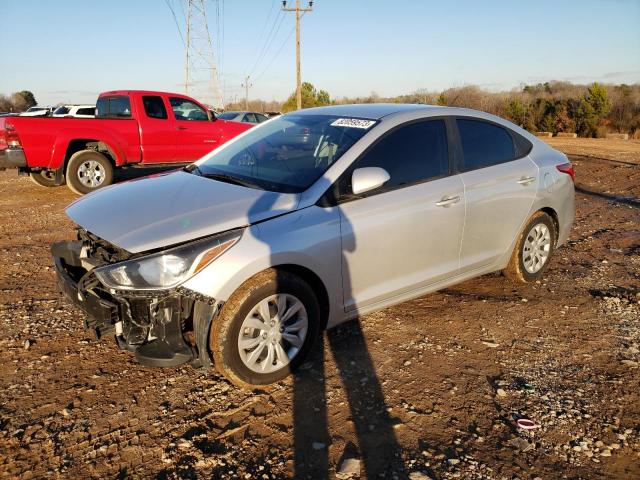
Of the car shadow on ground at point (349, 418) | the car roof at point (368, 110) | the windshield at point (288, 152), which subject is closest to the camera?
the car shadow on ground at point (349, 418)

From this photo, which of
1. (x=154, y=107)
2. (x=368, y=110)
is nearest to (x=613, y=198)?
(x=368, y=110)

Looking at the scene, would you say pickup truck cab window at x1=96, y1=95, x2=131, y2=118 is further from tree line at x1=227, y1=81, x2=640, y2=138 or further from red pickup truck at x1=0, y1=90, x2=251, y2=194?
tree line at x1=227, y1=81, x2=640, y2=138

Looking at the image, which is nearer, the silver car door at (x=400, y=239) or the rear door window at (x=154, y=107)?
the silver car door at (x=400, y=239)

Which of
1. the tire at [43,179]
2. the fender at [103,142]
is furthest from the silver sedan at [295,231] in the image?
the tire at [43,179]

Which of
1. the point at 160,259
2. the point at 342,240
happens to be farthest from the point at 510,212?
the point at 160,259

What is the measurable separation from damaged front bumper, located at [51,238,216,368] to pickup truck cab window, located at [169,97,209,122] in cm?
841

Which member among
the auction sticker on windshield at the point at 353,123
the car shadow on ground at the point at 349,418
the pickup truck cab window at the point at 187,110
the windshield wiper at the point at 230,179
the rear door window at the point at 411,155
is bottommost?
the car shadow on ground at the point at 349,418

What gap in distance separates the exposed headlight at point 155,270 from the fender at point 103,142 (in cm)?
734

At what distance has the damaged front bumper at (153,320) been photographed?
2.89 meters

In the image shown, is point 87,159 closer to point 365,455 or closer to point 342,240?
point 342,240

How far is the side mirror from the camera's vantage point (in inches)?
133

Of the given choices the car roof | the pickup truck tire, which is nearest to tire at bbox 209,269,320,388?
the car roof

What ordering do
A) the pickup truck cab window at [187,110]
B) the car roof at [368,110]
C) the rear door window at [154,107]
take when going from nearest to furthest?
the car roof at [368,110] < the rear door window at [154,107] < the pickup truck cab window at [187,110]

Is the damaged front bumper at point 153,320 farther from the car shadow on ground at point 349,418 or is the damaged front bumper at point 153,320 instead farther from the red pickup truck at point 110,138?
the red pickup truck at point 110,138
